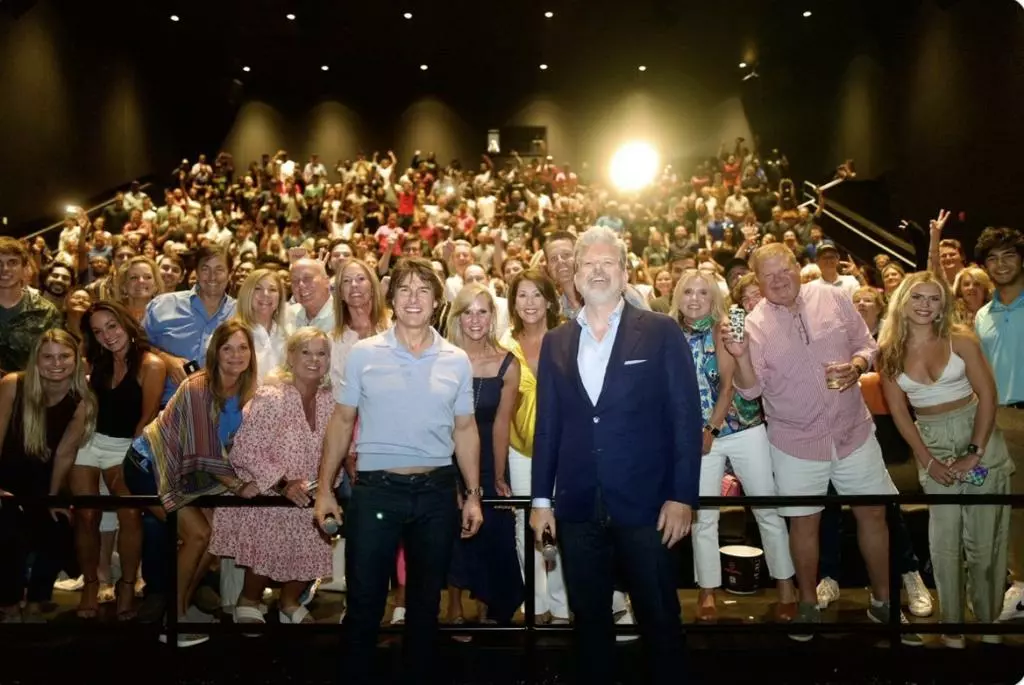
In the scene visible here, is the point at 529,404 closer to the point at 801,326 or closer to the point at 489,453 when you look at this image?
the point at 489,453

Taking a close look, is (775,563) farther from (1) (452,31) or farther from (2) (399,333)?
(1) (452,31)

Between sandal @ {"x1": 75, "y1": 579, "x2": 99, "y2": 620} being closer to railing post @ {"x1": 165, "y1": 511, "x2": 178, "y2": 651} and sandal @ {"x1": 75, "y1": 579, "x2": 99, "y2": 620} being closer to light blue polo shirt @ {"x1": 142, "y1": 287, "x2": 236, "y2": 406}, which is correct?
railing post @ {"x1": 165, "y1": 511, "x2": 178, "y2": 651}

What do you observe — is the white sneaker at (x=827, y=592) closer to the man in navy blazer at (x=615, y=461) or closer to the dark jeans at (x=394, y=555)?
the man in navy blazer at (x=615, y=461)

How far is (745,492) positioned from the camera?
4.54 meters

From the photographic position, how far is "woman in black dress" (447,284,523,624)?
4113 mm

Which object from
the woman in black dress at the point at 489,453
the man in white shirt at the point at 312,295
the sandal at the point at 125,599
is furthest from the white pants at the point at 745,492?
the sandal at the point at 125,599

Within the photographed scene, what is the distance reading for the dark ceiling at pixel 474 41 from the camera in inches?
795

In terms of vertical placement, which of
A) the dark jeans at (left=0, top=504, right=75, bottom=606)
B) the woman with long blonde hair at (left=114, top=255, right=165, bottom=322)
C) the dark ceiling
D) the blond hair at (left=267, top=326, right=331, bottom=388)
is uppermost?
the dark ceiling

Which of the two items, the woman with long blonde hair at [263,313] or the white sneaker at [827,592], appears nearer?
the white sneaker at [827,592]

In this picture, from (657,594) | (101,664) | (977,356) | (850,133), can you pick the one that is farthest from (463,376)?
(850,133)

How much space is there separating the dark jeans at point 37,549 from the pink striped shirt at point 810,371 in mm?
3941

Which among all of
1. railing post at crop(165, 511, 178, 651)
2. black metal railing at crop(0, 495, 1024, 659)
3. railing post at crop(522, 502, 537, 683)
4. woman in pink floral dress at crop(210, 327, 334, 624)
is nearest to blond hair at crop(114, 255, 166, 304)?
woman in pink floral dress at crop(210, 327, 334, 624)

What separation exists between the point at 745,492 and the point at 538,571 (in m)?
1.25

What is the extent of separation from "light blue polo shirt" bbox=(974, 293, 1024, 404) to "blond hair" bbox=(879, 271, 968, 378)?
612 mm
